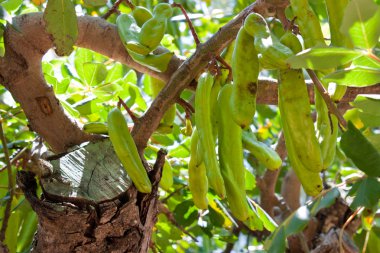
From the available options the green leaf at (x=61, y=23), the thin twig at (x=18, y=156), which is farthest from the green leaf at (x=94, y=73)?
the green leaf at (x=61, y=23)

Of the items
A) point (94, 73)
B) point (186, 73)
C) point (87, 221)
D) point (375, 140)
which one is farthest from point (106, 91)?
point (375, 140)

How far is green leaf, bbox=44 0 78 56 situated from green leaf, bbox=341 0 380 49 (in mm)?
588

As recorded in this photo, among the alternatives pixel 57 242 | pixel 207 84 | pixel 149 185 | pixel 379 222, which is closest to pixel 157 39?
pixel 207 84

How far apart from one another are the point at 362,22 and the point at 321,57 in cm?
8

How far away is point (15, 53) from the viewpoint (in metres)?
1.36

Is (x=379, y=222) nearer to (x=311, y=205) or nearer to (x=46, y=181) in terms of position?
(x=311, y=205)

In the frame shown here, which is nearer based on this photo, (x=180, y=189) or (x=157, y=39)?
(x=157, y=39)

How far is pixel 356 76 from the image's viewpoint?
0.98 metres

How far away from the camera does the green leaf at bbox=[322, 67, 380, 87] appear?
0.96 metres

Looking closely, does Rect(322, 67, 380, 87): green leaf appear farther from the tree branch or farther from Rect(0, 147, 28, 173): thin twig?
Rect(0, 147, 28, 173): thin twig

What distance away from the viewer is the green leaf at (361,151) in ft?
3.13

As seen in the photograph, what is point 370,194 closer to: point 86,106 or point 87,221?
point 87,221

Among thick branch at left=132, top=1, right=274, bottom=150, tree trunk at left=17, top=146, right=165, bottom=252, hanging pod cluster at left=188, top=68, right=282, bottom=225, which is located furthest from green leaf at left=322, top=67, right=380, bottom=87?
tree trunk at left=17, top=146, right=165, bottom=252

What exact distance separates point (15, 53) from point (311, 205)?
0.72 metres
